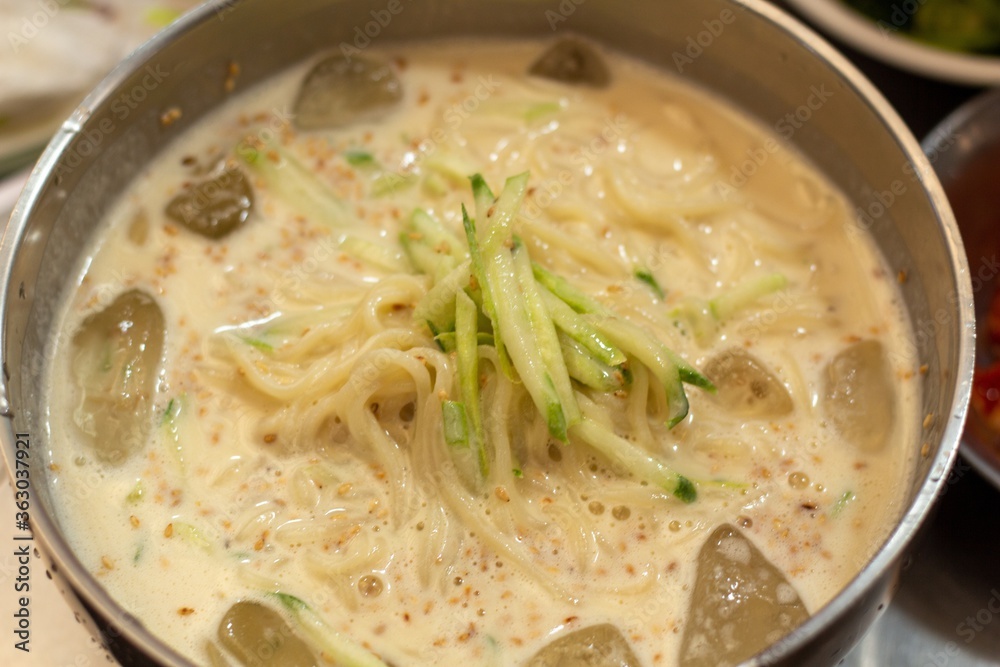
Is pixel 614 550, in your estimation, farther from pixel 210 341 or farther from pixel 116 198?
pixel 116 198

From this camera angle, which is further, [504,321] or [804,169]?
[804,169]

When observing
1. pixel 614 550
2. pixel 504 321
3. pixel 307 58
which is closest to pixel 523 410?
pixel 504 321

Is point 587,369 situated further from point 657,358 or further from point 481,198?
point 481,198


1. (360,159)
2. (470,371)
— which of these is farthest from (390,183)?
(470,371)

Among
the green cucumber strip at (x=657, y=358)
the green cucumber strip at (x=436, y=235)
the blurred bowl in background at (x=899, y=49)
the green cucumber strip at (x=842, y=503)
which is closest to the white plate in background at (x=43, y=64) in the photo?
the green cucumber strip at (x=436, y=235)

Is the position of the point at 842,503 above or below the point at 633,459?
below

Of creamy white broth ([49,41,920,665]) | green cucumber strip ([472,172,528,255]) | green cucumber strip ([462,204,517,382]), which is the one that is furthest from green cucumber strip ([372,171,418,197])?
green cucumber strip ([462,204,517,382])
